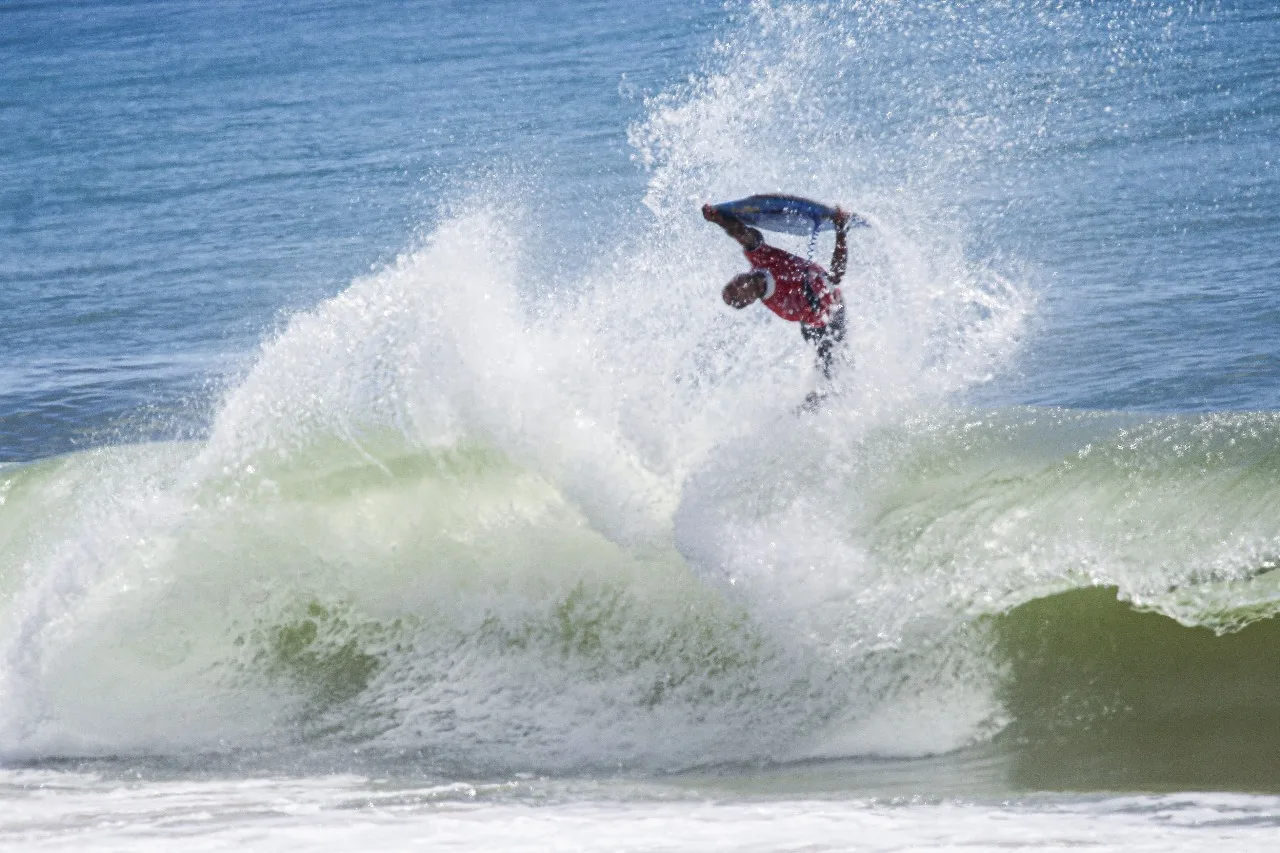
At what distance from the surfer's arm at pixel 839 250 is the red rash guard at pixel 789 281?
0.08 meters

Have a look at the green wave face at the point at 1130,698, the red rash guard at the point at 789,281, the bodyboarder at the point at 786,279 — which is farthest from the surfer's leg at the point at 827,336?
the green wave face at the point at 1130,698

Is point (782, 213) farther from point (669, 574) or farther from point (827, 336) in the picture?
point (669, 574)

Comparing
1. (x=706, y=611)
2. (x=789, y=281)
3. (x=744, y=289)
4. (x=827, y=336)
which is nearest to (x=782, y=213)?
(x=789, y=281)

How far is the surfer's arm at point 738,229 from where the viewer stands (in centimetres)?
717

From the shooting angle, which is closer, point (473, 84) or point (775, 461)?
point (775, 461)

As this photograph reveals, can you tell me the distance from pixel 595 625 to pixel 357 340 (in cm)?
220

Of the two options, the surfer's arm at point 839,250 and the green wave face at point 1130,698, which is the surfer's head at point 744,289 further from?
the green wave face at point 1130,698

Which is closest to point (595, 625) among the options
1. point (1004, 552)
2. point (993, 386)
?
point (1004, 552)

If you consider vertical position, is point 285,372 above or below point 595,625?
above

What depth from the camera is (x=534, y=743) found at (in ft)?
22.3

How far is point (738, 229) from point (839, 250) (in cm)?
49

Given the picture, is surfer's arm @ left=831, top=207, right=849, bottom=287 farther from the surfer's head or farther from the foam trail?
the foam trail

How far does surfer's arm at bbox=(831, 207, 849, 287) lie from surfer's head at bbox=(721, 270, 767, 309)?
1.16ft

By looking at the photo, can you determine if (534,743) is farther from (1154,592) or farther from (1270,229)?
(1270,229)
